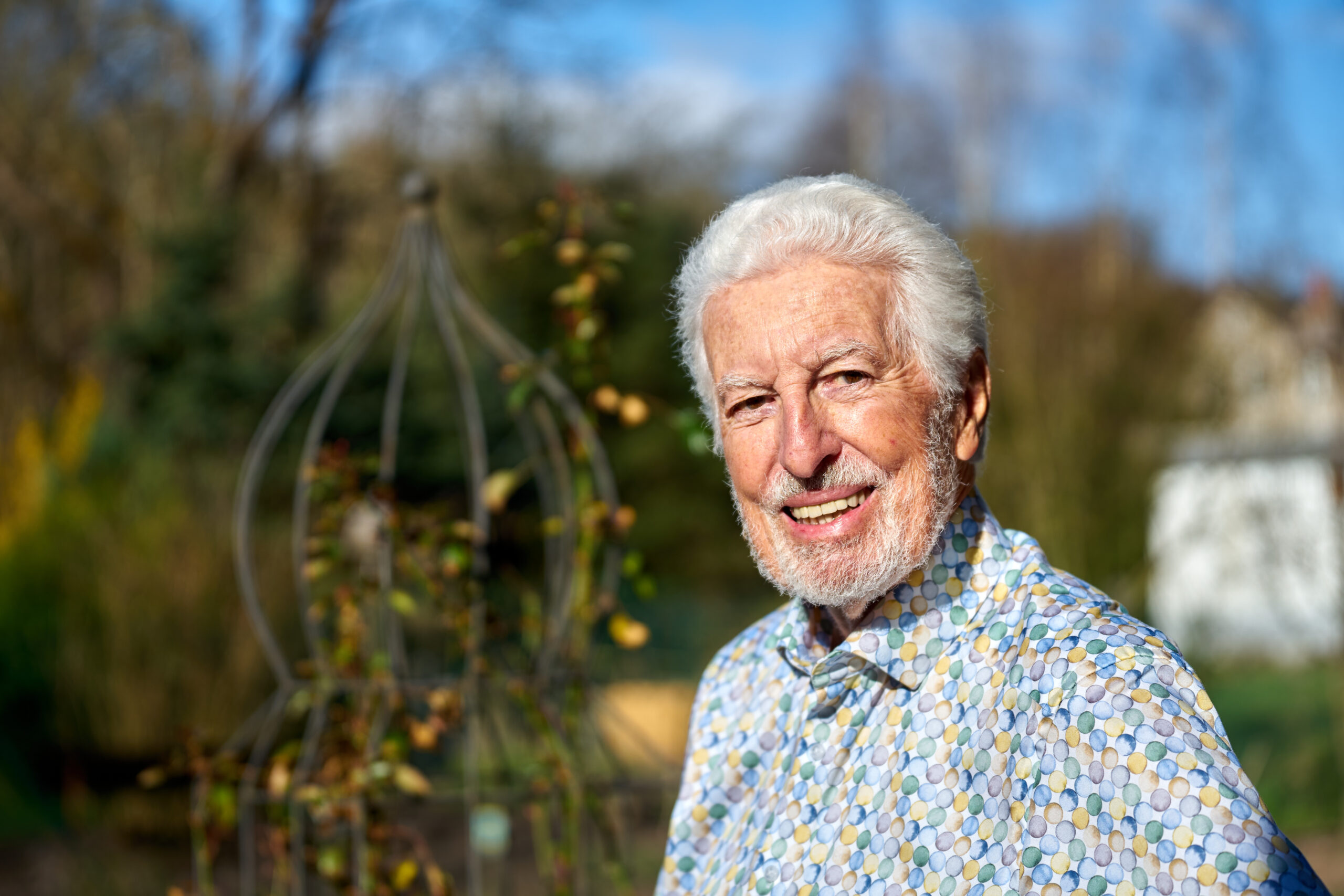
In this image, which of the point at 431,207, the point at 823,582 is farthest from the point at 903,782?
the point at 431,207


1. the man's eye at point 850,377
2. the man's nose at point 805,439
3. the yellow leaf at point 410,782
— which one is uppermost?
the man's eye at point 850,377

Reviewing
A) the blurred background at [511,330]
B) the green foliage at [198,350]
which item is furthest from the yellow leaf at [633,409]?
the green foliage at [198,350]

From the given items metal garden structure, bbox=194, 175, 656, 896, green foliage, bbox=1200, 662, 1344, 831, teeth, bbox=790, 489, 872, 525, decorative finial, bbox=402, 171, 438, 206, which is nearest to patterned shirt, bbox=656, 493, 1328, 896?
teeth, bbox=790, 489, 872, 525

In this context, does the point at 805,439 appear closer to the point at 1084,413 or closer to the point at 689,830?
the point at 689,830

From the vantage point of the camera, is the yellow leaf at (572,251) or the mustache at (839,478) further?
the yellow leaf at (572,251)

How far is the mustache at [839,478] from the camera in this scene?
1461 mm

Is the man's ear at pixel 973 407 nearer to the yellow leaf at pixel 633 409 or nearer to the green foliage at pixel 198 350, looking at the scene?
the yellow leaf at pixel 633 409

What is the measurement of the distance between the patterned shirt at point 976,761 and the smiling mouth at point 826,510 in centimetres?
12

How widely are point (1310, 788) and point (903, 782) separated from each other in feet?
16.5

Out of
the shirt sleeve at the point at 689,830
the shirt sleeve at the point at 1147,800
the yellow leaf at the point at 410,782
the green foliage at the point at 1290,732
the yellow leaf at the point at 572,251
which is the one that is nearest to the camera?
the shirt sleeve at the point at 1147,800

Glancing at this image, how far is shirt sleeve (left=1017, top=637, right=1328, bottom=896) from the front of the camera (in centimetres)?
100

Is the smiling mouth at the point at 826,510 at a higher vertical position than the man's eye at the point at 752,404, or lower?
lower

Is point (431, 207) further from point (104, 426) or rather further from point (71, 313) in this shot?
point (71, 313)

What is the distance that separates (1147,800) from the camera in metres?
1.06
